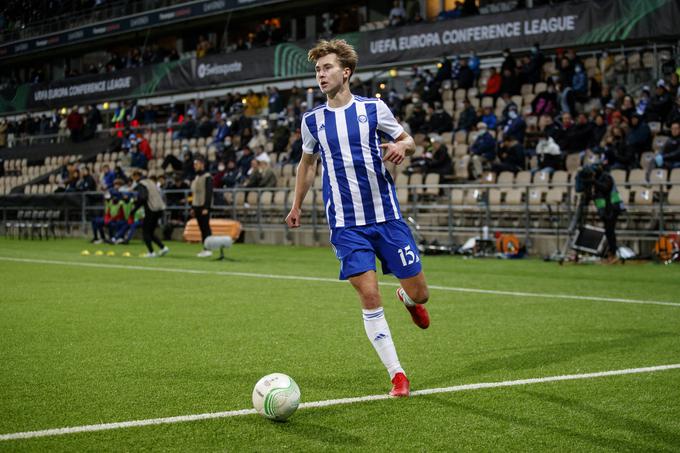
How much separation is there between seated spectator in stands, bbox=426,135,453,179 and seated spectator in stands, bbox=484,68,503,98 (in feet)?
10.7

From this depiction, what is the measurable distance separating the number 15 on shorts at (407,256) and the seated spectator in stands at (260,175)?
2019 cm

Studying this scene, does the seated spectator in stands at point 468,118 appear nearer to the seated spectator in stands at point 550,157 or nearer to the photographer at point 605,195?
the seated spectator in stands at point 550,157

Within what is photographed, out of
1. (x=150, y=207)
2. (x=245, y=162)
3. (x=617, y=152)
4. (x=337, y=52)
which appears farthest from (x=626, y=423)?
(x=245, y=162)

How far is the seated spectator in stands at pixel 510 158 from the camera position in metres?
21.7

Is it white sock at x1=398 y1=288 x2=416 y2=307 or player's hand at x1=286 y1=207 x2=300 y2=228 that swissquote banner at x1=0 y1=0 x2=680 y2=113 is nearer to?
white sock at x1=398 y1=288 x2=416 y2=307

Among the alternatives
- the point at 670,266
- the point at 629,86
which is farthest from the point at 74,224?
the point at 670,266

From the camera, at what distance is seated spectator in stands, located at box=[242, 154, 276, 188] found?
85.7ft

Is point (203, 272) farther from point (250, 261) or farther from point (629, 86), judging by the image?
point (629, 86)

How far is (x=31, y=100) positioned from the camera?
46.9 metres

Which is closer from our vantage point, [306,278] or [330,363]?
[330,363]

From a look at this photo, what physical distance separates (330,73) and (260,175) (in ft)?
66.9

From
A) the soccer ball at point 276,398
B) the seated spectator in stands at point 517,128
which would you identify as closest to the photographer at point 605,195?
the seated spectator in stands at point 517,128

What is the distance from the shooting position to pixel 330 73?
19.8 ft

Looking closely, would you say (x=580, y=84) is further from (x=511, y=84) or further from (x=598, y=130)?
(x=598, y=130)
